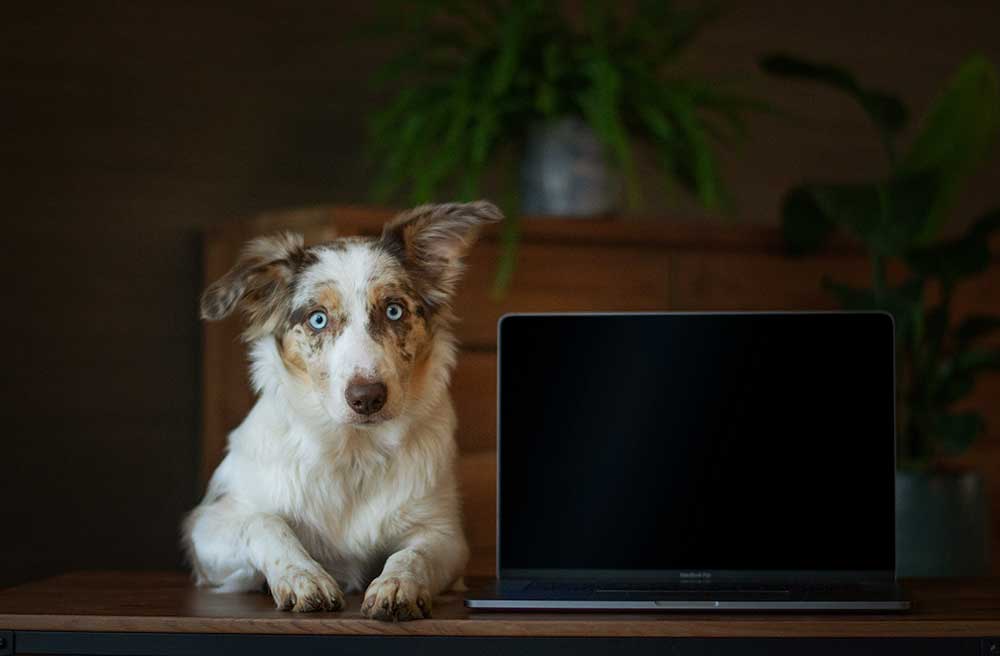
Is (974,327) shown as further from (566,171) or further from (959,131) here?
(566,171)

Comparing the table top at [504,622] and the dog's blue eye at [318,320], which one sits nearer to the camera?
the table top at [504,622]

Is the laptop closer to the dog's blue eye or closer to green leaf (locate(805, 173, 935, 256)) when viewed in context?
the dog's blue eye

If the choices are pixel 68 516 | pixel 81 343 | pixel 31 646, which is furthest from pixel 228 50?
pixel 31 646

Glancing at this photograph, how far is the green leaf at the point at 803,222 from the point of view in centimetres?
270

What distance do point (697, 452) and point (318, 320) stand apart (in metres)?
0.43

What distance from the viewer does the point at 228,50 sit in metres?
2.89

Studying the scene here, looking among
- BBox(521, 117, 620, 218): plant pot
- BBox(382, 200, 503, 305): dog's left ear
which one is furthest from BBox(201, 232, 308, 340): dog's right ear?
BBox(521, 117, 620, 218): plant pot

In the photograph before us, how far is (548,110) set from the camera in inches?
99.7

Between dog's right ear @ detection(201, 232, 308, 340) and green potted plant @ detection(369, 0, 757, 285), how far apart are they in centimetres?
116

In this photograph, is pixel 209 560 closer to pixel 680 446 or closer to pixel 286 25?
pixel 680 446


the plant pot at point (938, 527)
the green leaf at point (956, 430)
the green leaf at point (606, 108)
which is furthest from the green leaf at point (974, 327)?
the green leaf at point (606, 108)

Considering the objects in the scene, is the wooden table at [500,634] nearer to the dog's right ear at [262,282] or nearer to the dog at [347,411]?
the dog at [347,411]

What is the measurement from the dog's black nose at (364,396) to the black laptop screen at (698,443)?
14cm

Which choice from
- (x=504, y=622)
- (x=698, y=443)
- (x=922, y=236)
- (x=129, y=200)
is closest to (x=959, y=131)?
(x=922, y=236)
